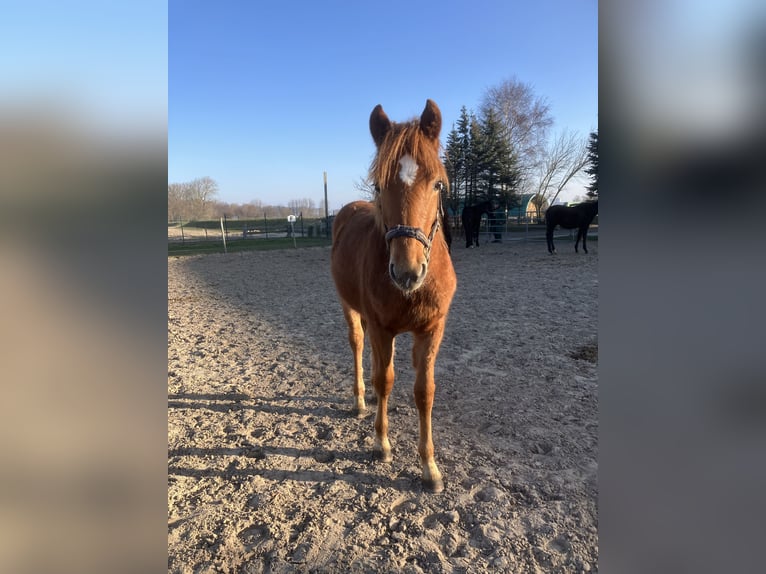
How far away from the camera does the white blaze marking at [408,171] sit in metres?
2.02

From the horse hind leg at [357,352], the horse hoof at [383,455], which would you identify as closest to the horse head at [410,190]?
the horse hoof at [383,455]

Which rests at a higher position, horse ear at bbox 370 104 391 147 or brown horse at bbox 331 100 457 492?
horse ear at bbox 370 104 391 147

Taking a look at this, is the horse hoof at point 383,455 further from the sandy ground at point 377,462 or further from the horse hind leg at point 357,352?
the horse hind leg at point 357,352

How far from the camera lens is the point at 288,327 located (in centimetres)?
613

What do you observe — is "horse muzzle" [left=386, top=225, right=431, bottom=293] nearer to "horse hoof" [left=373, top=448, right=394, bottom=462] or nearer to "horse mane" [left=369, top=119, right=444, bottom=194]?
Result: "horse mane" [left=369, top=119, right=444, bottom=194]

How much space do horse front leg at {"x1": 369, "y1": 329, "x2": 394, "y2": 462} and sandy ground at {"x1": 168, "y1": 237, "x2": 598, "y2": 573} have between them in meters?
0.10

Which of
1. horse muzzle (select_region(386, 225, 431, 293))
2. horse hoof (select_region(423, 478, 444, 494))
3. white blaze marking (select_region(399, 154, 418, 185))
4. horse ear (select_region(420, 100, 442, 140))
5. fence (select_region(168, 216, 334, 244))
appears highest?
fence (select_region(168, 216, 334, 244))

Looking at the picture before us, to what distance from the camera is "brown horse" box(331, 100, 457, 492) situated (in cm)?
197

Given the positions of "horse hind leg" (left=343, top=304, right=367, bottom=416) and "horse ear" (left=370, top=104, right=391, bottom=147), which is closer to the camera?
"horse ear" (left=370, top=104, right=391, bottom=147)

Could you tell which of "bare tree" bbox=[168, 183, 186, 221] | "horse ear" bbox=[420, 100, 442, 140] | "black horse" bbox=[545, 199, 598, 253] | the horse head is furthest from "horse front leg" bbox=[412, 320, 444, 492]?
"black horse" bbox=[545, 199, 598, 253]

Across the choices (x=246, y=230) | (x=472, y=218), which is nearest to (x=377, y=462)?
(x=472, y=218)
